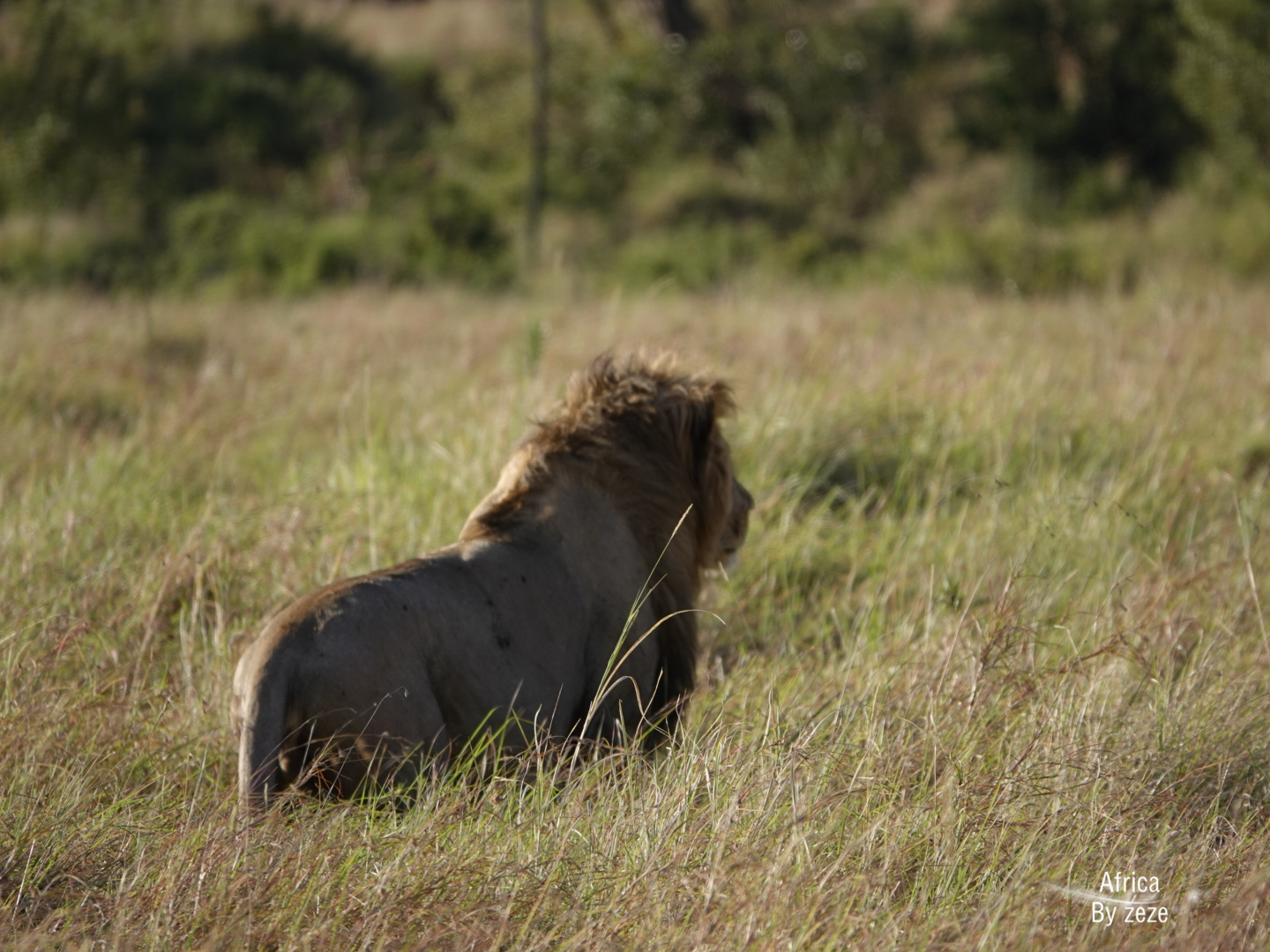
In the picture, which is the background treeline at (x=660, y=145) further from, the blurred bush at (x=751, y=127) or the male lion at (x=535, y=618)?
the male lion at (x=535, y=618)

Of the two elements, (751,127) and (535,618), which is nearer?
(535,618)

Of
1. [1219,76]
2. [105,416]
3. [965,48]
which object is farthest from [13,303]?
[965,48]

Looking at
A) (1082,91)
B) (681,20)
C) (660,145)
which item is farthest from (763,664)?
(681,20)

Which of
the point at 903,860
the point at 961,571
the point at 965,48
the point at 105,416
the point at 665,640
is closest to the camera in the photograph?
the point at 903,860

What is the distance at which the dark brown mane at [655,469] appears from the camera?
3.19m

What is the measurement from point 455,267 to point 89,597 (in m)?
14.5

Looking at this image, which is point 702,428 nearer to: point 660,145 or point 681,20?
point 660,145

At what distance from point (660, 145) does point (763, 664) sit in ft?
66.8

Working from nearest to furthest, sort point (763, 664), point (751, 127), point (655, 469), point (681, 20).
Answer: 1. point (655, 469)
2. point (763, 664)
3. point (751, 127)
4. point (681, 20)

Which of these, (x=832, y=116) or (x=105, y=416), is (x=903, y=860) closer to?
(x=105, y=416)

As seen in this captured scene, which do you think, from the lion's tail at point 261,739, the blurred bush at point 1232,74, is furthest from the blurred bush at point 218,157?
the lion's tail at point 261,739

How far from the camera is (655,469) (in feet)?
11.0

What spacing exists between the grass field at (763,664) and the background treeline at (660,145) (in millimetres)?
8447

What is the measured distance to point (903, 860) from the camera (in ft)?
7.73
